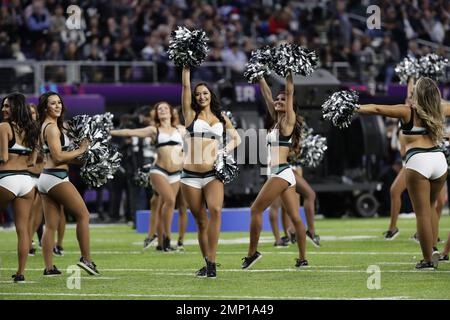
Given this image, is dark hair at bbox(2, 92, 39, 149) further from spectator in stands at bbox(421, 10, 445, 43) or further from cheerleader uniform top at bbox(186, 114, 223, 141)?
spectator in stands at bbox(421, 10, 445, 43)

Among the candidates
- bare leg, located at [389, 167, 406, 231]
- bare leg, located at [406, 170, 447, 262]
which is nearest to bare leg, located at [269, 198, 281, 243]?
bare leg, located at [389, 167, 406, 231]

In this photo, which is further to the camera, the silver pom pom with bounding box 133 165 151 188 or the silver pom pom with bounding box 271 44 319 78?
the silver pom pom with bounding box 133 165 151 188

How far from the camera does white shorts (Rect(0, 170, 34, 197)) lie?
31.9 feet

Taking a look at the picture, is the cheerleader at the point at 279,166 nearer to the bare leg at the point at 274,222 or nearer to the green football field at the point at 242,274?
the green football field at the point at 242,274

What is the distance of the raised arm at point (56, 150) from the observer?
33.1ft

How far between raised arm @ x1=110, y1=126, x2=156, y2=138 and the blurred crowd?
709 cm

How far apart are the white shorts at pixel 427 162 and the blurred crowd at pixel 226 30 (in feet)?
37.8

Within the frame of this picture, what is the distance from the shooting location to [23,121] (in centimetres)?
986

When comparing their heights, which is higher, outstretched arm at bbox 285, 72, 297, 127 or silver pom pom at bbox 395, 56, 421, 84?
silver pom pom at bbox 395, 56, 421, 84

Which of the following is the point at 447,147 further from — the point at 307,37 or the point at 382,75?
the point at 307,37

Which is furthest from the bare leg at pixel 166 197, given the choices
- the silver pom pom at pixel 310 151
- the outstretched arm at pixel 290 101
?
the outstretched arm at pixel 290 101

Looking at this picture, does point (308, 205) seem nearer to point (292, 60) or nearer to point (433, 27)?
point (292, 60)

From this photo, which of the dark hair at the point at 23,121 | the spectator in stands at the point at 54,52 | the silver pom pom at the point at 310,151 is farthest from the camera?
the spectator in stands at the point at 54,52

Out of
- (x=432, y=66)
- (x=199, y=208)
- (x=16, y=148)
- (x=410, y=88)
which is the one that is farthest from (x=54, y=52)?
(x=199, y=208)
